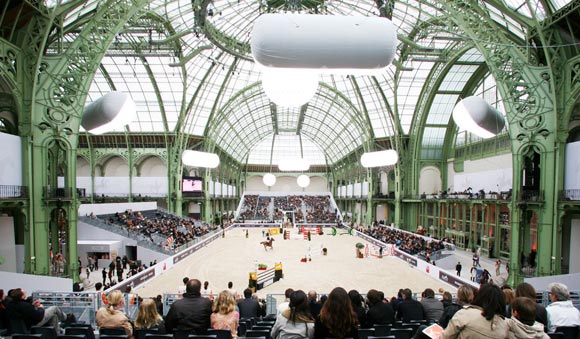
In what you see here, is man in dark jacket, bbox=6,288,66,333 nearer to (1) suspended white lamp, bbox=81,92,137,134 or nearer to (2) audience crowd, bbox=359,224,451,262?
(1) suspended white lamp, bbox=81,92,137,134

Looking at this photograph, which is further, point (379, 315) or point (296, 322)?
point (379, 315)

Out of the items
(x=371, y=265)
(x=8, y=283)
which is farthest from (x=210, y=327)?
(x=371, y=265)

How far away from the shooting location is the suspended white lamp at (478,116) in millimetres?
18406

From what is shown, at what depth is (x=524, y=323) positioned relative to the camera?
12.9 ft

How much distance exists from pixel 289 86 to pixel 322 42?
572 cm

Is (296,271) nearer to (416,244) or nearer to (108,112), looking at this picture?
(416,244)

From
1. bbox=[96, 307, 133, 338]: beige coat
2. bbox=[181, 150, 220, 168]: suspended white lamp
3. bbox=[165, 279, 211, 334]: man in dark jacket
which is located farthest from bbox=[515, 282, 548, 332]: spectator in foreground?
bbox=[181, 150, 220, 168]: suspended white lamp

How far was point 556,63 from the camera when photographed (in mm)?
18391

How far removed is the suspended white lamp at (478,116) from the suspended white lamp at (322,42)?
10.0 meters

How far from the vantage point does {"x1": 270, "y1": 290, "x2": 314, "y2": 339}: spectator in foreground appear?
423cm

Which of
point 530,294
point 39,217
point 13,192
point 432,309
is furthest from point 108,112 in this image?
point 530,294

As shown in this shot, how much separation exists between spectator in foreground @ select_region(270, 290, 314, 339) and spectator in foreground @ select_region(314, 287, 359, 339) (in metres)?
0.13

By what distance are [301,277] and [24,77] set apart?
60.6ft

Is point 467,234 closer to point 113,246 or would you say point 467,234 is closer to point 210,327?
point 113,246
